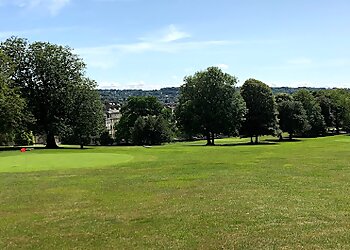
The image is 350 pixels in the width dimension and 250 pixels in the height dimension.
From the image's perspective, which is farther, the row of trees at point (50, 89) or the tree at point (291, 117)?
the tree at point (291, 117)

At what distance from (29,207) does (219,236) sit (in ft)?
25.6

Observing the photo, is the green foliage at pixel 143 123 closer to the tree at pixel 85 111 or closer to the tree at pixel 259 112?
the tree at pixel 259 112

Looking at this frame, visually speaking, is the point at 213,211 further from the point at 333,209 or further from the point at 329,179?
the point at 329,179

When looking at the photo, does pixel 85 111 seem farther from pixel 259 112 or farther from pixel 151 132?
pixel 259 112

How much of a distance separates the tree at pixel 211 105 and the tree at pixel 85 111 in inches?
702

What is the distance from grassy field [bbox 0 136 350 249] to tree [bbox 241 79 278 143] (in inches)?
2237

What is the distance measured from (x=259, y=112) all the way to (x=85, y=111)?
3425 centimetres

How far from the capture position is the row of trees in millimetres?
58750

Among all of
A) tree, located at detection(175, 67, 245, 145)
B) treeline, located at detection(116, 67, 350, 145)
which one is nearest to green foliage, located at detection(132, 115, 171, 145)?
treeline, located at detection(116, 67, 350, 145)

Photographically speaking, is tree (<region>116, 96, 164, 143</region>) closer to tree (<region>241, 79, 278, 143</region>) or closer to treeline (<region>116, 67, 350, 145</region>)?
treeline (<region>116, 67, 350, 145</region>)

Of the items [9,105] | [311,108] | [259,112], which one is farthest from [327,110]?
[9,105]

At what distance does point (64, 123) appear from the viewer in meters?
60.9

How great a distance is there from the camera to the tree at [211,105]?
7488cm

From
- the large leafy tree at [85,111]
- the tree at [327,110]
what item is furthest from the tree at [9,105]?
the tree at [327,110]
